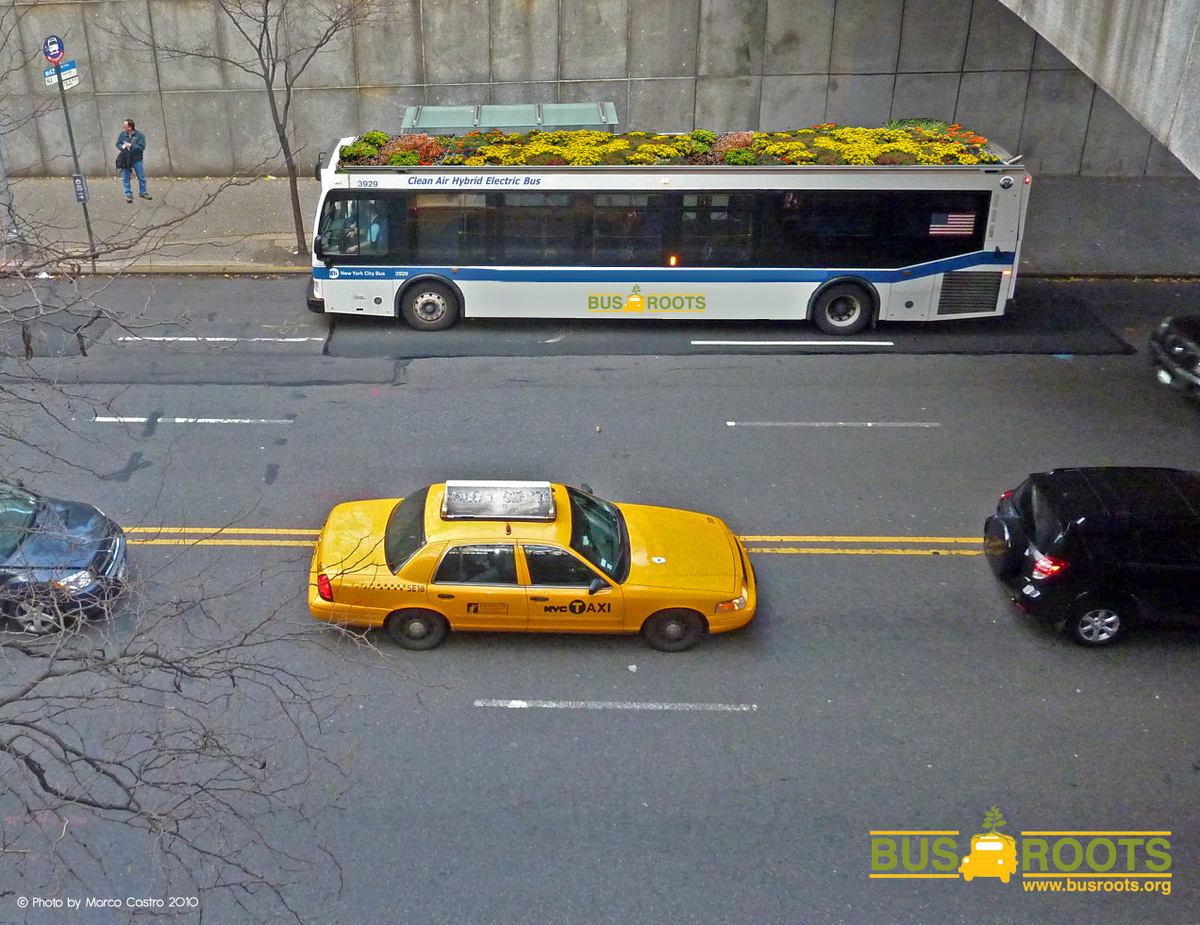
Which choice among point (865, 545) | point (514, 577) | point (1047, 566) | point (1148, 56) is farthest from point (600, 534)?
point (1148, 56)

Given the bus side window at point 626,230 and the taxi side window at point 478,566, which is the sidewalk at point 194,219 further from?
the taxi side window at point 478,566

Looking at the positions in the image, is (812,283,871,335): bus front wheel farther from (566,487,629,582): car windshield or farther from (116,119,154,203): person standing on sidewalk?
(116,119,154,203): person standing on sidewalk

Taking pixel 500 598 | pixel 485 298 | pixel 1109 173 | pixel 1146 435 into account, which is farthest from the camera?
pixel 1109 173

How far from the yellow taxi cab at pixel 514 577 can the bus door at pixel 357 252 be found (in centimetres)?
764

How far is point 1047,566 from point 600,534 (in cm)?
395

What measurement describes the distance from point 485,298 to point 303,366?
3.04 metres

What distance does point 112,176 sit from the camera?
80.2ft

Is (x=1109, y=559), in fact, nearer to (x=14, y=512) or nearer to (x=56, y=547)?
(x=56, y=547)

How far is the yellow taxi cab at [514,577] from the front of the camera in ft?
30.5

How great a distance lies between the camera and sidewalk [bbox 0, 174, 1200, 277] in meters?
19.7

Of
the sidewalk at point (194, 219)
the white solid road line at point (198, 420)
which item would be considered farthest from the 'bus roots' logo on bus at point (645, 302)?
the sidewalk at point (194, 219)

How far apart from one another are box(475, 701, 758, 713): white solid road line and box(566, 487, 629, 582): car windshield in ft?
3.57

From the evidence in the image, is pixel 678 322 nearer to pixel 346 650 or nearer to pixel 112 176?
pixel 346 650

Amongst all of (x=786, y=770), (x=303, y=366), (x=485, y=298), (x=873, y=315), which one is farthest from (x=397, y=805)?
(x=873, y=315)
